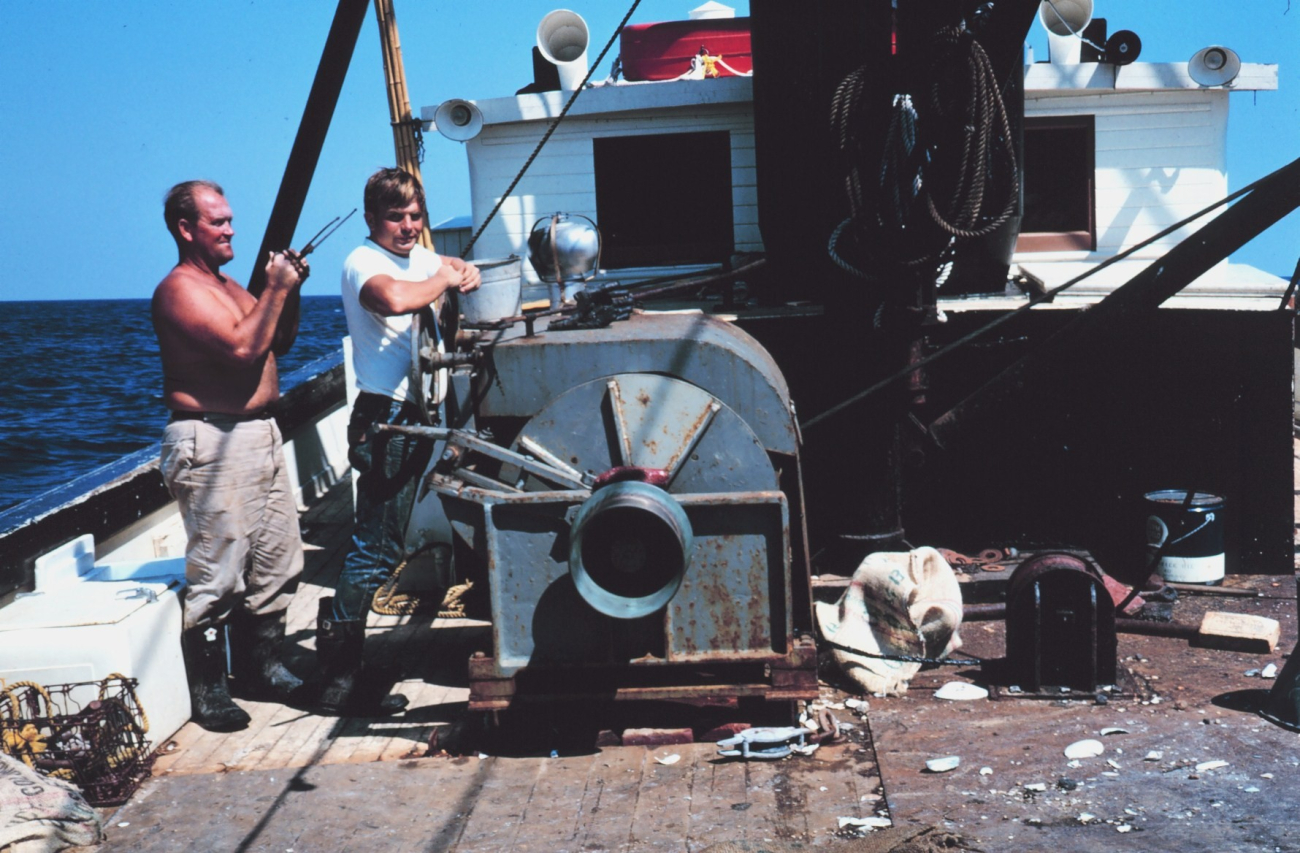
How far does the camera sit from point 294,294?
5.40m

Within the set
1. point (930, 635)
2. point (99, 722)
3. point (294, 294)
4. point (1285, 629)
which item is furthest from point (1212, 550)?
point (99, 722)

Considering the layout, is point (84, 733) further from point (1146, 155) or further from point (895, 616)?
point (1146, 155)

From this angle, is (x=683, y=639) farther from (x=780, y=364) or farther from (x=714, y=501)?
(x=780, y=364)

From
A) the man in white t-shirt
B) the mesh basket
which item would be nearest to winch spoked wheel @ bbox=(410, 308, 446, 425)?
the man in white t-shirt

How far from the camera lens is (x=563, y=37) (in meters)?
9.23

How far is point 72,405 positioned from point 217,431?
1195 inches

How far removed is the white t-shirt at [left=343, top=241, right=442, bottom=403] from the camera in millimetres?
5410

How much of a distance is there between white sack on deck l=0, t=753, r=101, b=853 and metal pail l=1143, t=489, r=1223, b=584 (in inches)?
217

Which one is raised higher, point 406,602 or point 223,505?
point 223,505

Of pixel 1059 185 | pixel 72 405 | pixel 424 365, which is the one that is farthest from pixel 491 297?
pixel 72 405

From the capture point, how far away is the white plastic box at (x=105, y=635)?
4883mm

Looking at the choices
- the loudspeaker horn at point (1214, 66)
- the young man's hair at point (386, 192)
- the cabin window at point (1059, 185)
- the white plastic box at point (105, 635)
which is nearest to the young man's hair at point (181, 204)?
the young man's hair at point (386, 192)

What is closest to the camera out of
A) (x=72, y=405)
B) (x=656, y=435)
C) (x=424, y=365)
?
(x=656, y=435)

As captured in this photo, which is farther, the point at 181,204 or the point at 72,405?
the point at 72,405
